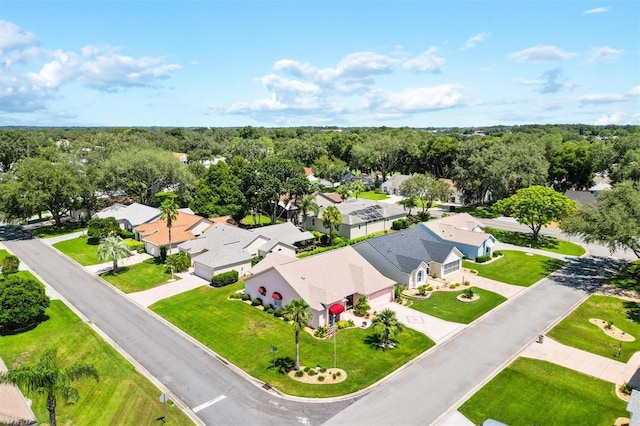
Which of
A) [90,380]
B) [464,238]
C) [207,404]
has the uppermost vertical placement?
[464,238]

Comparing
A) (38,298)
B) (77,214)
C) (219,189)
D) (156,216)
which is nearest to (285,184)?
(219,189)

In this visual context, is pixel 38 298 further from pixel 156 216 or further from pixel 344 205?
pixel 344 205

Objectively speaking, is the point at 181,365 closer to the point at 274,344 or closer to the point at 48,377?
the point at 274,344

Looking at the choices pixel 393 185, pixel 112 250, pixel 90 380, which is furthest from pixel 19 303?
pixel 393 185

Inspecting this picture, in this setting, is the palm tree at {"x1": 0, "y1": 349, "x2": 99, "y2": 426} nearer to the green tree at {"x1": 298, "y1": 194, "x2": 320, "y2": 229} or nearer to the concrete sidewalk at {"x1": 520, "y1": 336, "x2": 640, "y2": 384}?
the concrete sidewalk at {"x1": 520, "y1": 336, "x2": 640, "y2": 384}

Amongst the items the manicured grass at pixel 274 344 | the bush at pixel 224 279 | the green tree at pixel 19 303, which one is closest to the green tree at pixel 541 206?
the manicured grass at pixel 274 344

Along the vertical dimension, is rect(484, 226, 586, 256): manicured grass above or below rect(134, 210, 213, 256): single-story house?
below

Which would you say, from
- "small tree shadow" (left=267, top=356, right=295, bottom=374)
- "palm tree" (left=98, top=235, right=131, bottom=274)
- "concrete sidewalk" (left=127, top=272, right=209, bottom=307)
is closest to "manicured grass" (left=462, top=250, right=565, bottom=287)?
"small tree shadow" (left=267, top=356, right=295, bottom=374)
